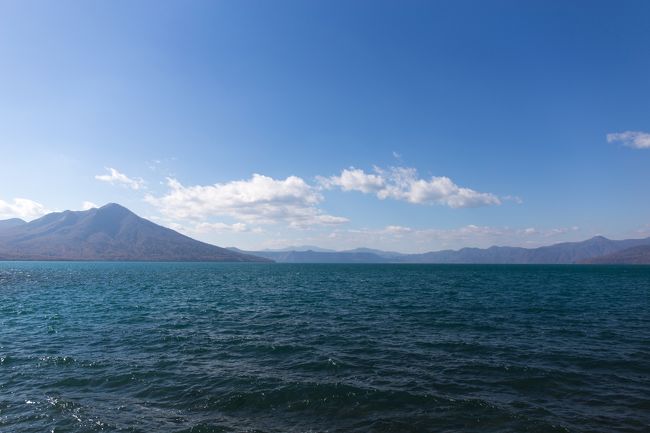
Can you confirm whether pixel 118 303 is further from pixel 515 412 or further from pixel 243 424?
pixel 515 412

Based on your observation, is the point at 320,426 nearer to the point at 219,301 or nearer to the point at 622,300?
the point at 219,301

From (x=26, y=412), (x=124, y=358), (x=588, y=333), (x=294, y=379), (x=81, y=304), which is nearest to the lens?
(x=26, y=412)

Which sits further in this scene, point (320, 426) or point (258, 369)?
point (258, 369)

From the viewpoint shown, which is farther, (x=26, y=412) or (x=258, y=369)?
(x=258, y=369)

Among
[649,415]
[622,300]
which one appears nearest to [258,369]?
[649,415]

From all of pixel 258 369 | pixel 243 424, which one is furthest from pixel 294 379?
pixel 243 424

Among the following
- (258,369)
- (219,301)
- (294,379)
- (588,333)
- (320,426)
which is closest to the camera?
(320,426)

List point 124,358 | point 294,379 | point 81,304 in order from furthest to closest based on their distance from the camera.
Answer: point 81,304 → point 124,358 → point 294,379

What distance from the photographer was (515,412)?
1745cm

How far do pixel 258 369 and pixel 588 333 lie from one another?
97.6ft

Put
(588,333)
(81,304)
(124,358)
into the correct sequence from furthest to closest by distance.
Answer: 1. (81,304)
2. (588,333)
3. (124,358)

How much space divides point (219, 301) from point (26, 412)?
140 feet

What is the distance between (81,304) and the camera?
180ft

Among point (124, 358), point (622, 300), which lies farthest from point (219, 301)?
point (622, 300)
